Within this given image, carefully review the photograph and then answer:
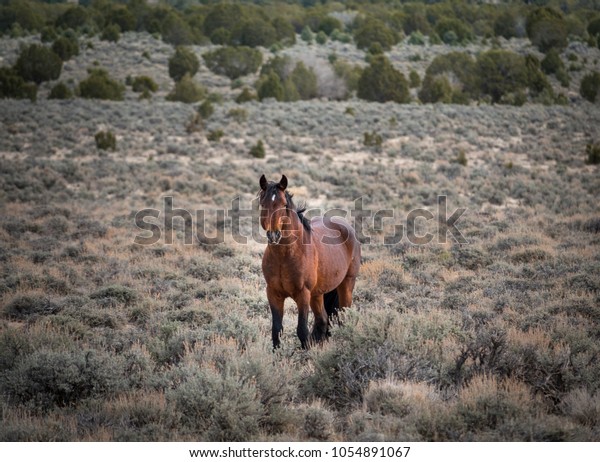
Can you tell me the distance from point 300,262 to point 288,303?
13.2 feet

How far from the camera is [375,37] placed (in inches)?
2312

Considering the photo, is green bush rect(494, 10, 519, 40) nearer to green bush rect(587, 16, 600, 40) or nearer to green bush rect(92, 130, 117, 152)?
green bush rect(587, 16, 600, 40)

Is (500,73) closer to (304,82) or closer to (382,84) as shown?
(382,84)

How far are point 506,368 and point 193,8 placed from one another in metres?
70.8

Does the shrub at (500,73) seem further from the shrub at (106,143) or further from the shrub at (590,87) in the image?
the shrub at (106,143)

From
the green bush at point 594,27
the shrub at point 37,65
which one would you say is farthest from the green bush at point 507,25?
the shrub at point 37,65

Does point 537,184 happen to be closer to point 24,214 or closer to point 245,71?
point 24,214

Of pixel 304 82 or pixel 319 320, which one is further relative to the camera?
pixel 304 82

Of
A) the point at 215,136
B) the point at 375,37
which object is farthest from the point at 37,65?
the point at 375,37

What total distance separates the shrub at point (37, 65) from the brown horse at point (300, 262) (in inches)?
1489

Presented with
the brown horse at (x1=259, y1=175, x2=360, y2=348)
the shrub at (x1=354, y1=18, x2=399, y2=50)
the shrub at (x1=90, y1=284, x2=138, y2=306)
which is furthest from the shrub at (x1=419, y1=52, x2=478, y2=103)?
the brown horse at (x1=259, y1=175, x2=360, y2=348)

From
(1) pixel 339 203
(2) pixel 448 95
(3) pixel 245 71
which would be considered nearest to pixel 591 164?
(1) pixel 339 203

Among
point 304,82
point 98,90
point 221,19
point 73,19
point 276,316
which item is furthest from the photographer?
point 221,19

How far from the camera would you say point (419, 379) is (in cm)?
584
